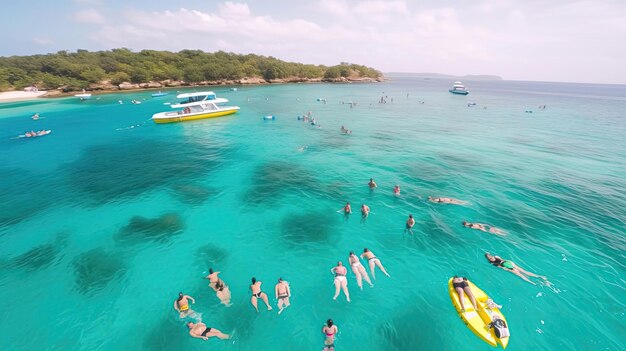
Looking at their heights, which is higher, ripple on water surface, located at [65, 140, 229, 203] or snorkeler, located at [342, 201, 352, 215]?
snorkeler, located at [342, 201, 352, 215]

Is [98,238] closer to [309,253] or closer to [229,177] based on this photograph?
[229,177]

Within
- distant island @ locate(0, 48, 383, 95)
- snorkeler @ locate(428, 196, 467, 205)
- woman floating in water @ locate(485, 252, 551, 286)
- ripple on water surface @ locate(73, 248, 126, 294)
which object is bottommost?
ripple on water surface @ locate(73, 248, 126, 294)

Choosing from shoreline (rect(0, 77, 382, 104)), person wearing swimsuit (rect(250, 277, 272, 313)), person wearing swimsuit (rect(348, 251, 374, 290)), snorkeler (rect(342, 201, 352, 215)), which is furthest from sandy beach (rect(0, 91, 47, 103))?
person wearing swimsuit (rect(348, 251, 374, 290))

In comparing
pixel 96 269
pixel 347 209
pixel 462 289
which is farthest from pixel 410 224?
pixel 96 269

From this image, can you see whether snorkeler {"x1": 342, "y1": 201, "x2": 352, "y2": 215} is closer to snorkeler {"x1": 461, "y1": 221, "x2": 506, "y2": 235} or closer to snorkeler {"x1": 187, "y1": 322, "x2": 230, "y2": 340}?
snorkeler {"x1": 461, "y1": 221, "x2": 506, "y2": 235}

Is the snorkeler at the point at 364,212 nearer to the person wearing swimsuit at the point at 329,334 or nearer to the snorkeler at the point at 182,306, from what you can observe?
the person wearing swimsuit at the point at 329,334

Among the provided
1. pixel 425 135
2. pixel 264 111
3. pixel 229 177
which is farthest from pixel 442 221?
pixel 264 111

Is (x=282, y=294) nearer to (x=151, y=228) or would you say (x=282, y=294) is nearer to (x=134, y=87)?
(x=151, y=228)
